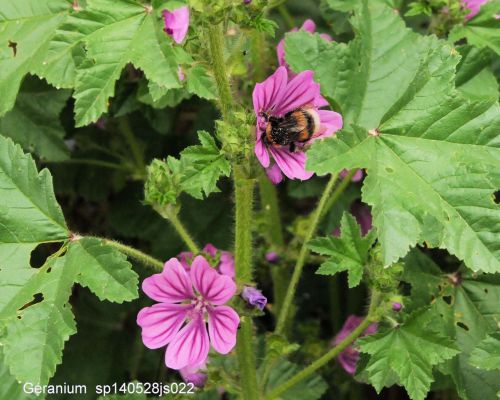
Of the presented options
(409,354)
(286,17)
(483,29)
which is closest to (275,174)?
(409,354)

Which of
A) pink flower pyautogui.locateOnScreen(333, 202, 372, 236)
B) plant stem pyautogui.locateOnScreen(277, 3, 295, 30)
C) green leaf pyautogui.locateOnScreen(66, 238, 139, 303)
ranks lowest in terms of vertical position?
pink flower pyautogui.locateOnScreen(333, 202, 372, 236)

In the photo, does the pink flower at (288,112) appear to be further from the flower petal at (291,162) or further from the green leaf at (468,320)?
the green leaf at (468,320)

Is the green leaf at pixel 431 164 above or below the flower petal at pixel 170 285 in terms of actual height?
above

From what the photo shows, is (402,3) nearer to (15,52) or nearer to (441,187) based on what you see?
(441,187)

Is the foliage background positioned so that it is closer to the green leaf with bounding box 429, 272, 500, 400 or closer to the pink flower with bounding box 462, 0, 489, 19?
the pink flower with bounding box 462, 0, 489, 19

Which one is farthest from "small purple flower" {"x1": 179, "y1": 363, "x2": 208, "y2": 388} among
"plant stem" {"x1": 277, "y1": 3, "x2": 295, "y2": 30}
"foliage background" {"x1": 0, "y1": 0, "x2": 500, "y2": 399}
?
"plant stem" {"x1": 277, "y1": 3, "x2": 295, "y2": 30}

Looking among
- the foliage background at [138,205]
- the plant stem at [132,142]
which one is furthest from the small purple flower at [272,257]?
the plant stem at [132,142]
